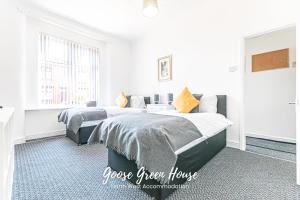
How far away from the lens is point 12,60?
3020 mm

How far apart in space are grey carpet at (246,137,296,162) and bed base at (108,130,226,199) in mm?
1035

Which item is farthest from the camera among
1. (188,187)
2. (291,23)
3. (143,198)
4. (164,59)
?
(164,59)

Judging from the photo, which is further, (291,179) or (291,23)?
(291,23)

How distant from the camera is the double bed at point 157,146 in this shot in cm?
140

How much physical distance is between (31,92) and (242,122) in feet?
15.3

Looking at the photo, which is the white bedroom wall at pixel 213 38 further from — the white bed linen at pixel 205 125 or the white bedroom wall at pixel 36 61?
the white bedroom wall at pixel 36 61

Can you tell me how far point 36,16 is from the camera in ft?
11.1

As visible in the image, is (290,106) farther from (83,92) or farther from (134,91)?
(83,92)

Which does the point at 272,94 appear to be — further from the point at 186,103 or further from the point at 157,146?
the point at 157,146

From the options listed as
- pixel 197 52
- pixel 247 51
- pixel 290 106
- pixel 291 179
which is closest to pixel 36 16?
pixel 197 52

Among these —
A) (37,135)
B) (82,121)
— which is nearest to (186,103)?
(82,121)

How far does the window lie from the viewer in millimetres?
3768

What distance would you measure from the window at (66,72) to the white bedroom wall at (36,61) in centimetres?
15

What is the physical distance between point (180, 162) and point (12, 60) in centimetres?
374
